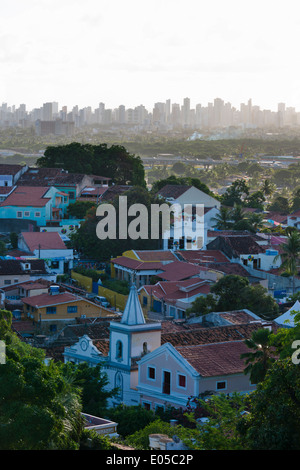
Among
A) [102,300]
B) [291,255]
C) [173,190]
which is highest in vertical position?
[173,190]

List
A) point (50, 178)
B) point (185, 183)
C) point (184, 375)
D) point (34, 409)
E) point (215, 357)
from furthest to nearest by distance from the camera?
1. point (185, 183)
2. point (50, 178)
3. point (215, 357)
4. point (184, 375)
5. point (34, 409)

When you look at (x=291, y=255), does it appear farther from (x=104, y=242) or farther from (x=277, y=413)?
(x=277, y=413)

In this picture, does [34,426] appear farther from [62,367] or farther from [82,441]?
[62,367]

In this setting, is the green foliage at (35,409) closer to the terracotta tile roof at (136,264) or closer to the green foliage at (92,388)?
the green foliage at (92,388)

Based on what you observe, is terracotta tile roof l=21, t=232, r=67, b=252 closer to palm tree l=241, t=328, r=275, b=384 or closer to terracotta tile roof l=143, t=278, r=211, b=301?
terracotta tile roof l=143, t=278, r=211, b=301

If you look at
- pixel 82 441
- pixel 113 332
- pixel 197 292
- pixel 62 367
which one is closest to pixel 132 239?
pixel 197 292

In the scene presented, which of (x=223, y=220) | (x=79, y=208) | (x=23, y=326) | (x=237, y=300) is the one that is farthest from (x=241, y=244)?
(x=79, y=208)

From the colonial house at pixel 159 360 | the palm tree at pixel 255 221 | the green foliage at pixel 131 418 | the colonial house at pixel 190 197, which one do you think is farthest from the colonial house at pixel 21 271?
the green foliage at pixel 131 418
